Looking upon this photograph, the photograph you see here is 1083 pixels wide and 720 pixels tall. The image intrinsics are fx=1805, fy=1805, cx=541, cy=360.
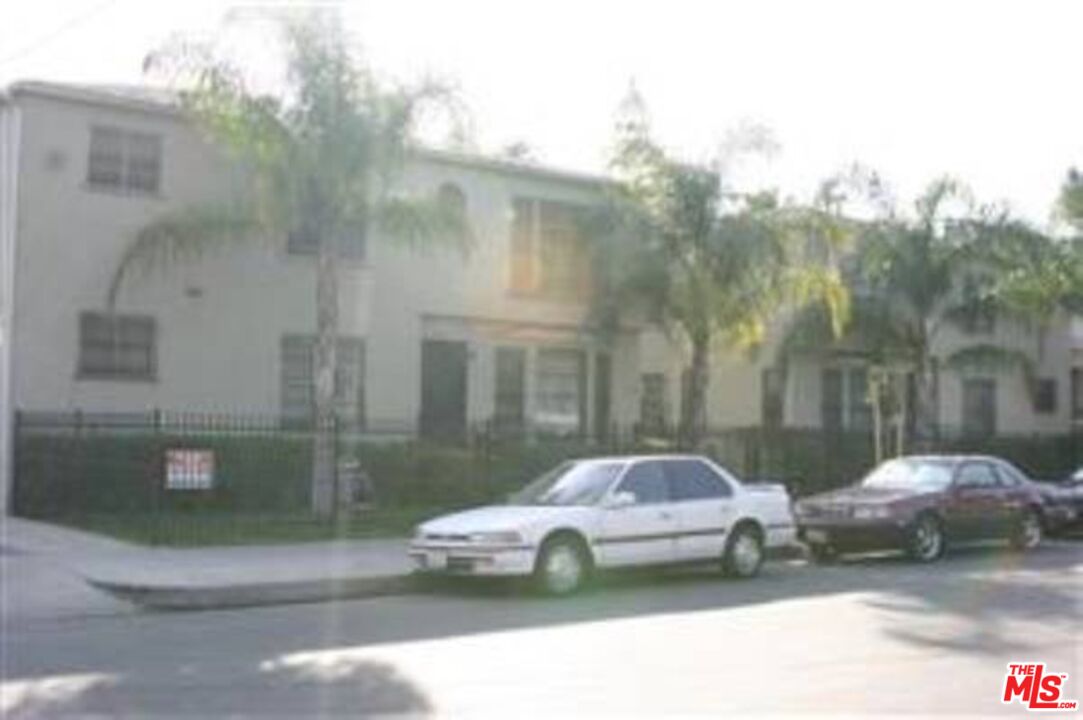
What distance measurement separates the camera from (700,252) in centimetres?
3095

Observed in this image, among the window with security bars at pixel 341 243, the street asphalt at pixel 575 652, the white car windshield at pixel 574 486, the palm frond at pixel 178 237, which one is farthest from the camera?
the window with security bars at pixel 341 243

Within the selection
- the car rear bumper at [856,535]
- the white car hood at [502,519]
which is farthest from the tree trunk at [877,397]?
the white car hood at [502,519]

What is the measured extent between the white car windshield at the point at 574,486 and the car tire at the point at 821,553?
4.86 m

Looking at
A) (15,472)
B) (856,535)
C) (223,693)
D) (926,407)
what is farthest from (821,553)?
(926,407)

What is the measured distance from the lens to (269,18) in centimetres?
2558

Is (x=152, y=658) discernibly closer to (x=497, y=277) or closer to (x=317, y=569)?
(x=317, y=569)

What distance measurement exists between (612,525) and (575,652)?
5.56 meters

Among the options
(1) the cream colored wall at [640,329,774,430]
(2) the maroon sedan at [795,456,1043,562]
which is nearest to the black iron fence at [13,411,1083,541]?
(1) the cream colored wall at [640,329,774,430]

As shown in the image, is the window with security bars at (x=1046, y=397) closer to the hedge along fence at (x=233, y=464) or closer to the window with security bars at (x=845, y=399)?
the window with security bars at (x=845, y=399)

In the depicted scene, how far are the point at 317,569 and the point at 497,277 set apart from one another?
1419 centimetres

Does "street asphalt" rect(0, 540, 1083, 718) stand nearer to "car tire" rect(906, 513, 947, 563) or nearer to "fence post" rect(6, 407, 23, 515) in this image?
"car tire" rect(906, 513, 947, 563)

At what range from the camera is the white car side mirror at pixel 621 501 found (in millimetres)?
19250

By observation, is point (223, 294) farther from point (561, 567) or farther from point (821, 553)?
point (561, 567)

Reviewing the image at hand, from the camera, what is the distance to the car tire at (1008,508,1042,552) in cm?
2552
